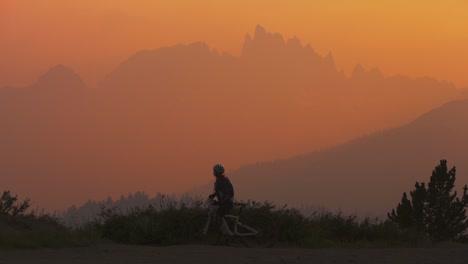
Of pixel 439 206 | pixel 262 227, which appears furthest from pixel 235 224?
pixel 439 206

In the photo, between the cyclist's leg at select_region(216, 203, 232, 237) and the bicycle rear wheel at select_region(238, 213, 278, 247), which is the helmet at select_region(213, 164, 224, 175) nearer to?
the cyclist's leg at select_region(216, 203, 232, 237)

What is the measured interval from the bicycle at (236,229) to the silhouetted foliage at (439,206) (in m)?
24.8

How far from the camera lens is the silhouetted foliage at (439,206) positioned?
4641 cm

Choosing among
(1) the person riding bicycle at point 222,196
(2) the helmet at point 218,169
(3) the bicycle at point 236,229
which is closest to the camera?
(2) the helmet at point 218,169

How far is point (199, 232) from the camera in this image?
877 inches

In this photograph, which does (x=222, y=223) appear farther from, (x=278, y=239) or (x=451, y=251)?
(x=451, y=251)

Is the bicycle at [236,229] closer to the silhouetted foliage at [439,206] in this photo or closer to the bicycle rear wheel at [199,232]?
the bicycle rear wheel at [199,232]

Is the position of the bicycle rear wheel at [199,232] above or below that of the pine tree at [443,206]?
below

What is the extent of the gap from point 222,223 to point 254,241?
1637mm

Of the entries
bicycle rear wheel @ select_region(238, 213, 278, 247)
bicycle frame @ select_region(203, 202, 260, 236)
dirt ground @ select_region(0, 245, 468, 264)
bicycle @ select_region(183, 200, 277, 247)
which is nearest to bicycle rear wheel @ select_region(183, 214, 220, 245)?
bicycle @ select_region(183, 200, 277, 247)

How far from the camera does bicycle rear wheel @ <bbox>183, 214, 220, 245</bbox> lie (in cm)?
2188

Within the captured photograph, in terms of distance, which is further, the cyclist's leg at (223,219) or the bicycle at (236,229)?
the bicycle at (236,229)

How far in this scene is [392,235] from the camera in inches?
1008

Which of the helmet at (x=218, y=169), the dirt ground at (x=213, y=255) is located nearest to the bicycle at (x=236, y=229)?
the helmet at (x=218, y=169)
